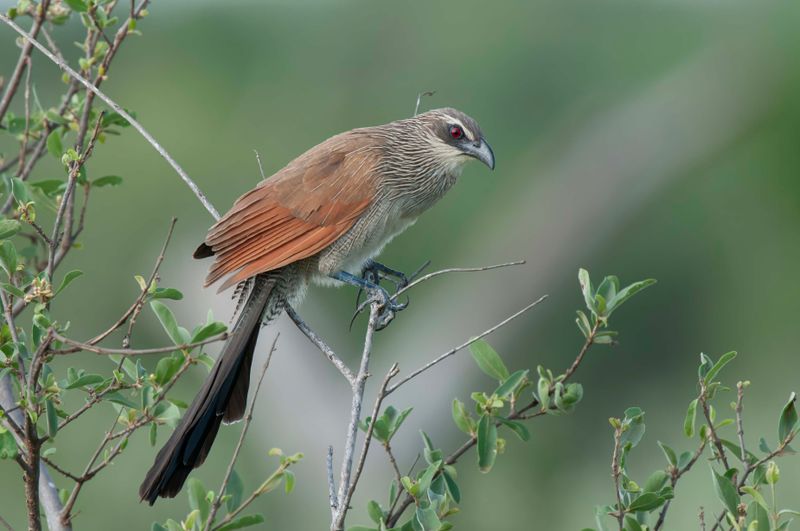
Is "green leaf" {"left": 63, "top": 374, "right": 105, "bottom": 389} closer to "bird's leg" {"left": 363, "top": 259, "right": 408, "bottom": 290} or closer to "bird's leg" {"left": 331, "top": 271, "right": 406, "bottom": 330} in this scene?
"bird's leg" {"left": 331, "top": 271, "right": 406, "bottom": 330}

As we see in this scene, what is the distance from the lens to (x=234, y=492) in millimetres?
1651

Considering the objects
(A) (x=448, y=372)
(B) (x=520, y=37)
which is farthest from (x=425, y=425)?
(B) (x=520, y=37)

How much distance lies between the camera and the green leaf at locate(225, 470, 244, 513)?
1607 millimetres

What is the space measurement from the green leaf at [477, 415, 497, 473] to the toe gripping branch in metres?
0.52

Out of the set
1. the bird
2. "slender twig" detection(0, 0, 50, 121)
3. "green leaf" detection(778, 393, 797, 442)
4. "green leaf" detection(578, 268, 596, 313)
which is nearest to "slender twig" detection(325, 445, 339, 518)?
"green leaf" detection(578, 268, 596, 313)

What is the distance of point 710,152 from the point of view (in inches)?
663

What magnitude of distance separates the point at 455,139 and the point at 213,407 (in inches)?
40.3

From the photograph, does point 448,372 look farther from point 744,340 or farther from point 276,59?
point 276,59

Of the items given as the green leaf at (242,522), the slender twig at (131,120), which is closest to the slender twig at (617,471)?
the green leaf at (242,522)

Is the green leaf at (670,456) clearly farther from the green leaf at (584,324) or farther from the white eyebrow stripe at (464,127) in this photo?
the white eyebrow stripe at (464,127)

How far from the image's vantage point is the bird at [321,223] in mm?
2281

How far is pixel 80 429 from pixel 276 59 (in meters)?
12.9

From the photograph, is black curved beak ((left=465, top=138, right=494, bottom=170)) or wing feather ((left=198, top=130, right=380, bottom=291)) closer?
wing feather ((left=198, top=130, right=380, bottom=291))

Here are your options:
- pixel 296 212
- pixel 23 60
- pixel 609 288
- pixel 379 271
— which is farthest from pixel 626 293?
pixel 23 60
